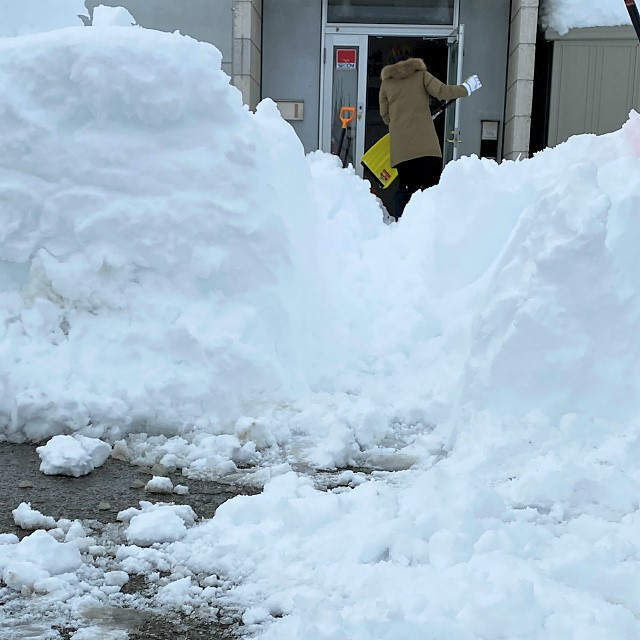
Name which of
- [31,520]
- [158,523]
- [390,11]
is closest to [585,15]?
[390,11]

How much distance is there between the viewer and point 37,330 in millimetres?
4141

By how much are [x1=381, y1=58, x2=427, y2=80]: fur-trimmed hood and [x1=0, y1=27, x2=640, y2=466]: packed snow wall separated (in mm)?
3858

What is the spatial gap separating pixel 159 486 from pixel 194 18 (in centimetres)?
990

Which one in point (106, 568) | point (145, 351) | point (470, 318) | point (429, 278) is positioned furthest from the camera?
point (429, 278)

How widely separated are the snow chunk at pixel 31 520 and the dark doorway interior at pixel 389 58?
1066 cm

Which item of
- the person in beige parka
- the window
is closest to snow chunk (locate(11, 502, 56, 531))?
the person in beige parka

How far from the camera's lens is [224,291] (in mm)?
4395

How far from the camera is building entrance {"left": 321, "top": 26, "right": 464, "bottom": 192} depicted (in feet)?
41.1

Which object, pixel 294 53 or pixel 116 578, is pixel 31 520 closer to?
pixel 116 578

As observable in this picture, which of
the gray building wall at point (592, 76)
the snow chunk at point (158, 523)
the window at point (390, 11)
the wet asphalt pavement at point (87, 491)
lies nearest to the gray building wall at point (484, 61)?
the window at point (390, 11)

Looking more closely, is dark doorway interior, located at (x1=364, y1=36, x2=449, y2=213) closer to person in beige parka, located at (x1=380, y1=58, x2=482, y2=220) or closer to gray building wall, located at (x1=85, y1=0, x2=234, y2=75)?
gray building wall, located at (x1=85, y1=0, x2=234, y2=75)

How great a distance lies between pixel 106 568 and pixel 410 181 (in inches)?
281

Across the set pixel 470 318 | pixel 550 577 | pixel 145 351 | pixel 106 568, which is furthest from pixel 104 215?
pixel 550 577

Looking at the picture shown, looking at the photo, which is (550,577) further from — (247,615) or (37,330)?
(37,330)
